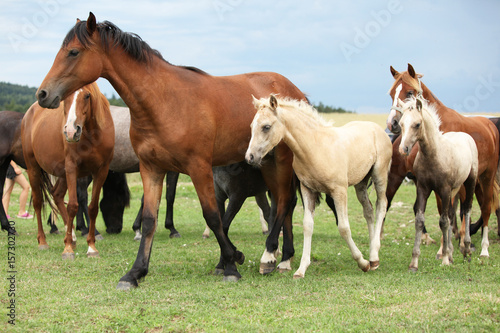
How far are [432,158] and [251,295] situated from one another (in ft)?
10.0

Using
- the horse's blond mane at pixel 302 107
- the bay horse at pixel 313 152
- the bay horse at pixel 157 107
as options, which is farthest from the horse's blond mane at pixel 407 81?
the bay horse at pixel 157 107

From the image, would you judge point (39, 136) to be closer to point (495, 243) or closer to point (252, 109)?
point (252, 109)

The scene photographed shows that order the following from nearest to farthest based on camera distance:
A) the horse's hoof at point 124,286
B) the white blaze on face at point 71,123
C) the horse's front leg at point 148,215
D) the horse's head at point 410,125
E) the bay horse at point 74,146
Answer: the horse's hoof at point 124,286 < the horse's front leg at point 148,215 < the horse's head at point 410,125 < the white blaze on face at point 71,123 < the bay horse at point 74,146

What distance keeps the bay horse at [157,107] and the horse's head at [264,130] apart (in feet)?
1.72

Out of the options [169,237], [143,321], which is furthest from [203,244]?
[143,321]

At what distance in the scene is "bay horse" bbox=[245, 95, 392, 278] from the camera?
19.0 ft

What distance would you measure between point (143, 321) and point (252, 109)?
300 centimetres

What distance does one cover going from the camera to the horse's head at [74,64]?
5.46 meters

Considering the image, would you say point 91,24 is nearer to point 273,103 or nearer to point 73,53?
point 73,53

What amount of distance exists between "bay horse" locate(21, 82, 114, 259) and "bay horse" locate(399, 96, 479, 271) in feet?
14.7

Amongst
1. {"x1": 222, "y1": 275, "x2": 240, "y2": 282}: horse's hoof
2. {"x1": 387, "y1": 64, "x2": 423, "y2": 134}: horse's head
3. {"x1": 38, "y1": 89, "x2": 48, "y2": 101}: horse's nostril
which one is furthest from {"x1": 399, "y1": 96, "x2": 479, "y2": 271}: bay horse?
{"x1": 38, "y1": 89, "x2": 48, "y2": 101}: horse's nostril

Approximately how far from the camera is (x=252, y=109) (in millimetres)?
6480

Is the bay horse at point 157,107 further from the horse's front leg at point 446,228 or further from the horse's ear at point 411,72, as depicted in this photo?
the horse's ear at point 411,72

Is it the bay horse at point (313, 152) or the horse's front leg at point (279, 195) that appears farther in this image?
the horse's front leg at point (279, 195)
